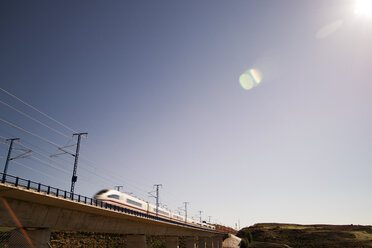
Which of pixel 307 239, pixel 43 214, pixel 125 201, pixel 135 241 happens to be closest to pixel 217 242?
pixel 307 239

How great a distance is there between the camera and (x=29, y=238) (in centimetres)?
2116

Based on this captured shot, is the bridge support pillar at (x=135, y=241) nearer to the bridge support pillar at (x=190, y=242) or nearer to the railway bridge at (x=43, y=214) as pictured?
the railway bridge at (x=43, y=214)

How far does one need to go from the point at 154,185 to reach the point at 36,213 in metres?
45.3

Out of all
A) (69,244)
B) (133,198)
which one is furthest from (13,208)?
(69,244)

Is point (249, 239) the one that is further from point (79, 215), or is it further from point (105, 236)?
point (79, 215)

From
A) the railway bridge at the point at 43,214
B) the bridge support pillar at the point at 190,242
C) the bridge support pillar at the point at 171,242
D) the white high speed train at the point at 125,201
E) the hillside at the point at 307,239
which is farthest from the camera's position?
the hillside at the point at 307,239

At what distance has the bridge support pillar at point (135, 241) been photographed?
3872 cm

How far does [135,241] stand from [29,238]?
2067 cm

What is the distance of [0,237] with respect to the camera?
23875 millimetres

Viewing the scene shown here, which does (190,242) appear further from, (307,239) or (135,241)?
(307,239)

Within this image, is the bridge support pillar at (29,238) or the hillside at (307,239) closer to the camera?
the bridge support pillar at (29,238)

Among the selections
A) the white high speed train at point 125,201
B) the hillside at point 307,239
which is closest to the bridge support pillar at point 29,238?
the white high speed train at point 125,201

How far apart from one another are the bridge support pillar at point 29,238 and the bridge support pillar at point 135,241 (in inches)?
737

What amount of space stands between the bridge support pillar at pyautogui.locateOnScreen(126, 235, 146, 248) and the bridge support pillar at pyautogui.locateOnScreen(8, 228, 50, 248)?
1873 cm
